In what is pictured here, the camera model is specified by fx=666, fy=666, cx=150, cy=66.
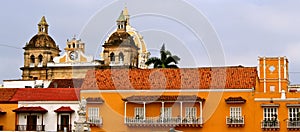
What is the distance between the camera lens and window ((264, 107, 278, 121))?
4616 cm

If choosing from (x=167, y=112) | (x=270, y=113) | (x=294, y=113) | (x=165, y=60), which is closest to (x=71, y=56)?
(x=165, y=60)

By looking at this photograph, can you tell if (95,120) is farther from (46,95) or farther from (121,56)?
(121,56)

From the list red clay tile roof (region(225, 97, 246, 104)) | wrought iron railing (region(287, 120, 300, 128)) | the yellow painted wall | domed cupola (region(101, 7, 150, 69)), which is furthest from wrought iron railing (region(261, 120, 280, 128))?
domed cupola (region(101, 7, 150, 69))

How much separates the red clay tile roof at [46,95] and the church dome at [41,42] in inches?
1198

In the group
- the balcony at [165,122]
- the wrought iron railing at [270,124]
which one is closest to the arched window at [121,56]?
the balcony at [165,122]

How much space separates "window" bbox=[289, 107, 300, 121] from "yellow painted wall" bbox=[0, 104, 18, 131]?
2047 centimetres

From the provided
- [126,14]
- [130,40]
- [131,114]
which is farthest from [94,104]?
[126,14]

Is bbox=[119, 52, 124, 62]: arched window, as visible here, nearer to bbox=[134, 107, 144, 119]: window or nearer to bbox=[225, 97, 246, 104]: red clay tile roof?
bbox=[134, 107, 144, 119]: window

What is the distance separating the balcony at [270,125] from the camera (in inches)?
1795

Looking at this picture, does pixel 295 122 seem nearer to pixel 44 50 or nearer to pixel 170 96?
pixel 170 96

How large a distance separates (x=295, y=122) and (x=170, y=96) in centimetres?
890

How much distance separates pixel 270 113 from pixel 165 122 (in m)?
A: 7.38

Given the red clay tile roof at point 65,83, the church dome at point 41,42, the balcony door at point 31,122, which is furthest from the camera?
the church dome at point 41,42

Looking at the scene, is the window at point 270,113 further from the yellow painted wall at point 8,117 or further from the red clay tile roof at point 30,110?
the yellow painted wall at point 8,117
